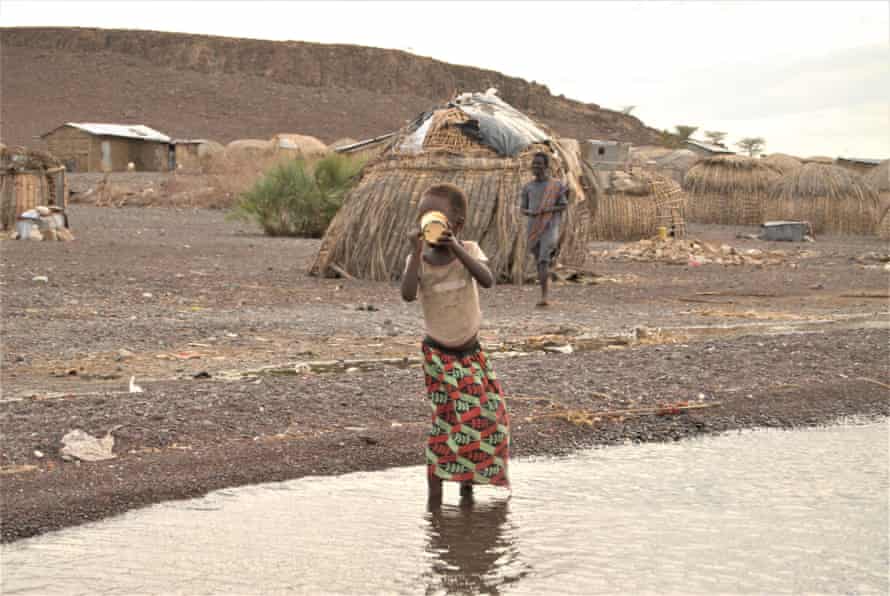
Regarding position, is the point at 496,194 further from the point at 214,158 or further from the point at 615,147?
the point at 214,158

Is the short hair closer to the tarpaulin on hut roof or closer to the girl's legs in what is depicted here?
the girl's legs

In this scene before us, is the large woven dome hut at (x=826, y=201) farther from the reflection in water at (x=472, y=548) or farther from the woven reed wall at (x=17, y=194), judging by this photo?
the reflection in water at (x=472, y=548)

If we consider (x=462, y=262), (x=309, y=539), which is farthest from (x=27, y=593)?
(x=462, y=262)

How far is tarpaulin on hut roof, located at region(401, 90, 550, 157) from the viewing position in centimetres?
1447

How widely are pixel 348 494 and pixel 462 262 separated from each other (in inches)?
41.6

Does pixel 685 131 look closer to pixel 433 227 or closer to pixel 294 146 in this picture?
pixel 294 146

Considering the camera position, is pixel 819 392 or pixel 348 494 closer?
pixel 348 494

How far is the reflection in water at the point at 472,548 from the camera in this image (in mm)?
3844

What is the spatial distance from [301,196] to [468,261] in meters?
18.1

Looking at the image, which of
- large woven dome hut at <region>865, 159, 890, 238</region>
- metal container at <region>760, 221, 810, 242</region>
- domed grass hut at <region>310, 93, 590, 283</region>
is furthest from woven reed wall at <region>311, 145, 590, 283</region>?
large woven dome hut at <region>865, 159, 890, 238</region>

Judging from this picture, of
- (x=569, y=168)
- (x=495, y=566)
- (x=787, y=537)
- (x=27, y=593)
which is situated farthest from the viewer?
(x=569, y=168)

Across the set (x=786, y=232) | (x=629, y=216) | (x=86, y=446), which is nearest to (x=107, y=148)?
(x=629, y=216)

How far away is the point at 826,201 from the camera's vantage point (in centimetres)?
2991

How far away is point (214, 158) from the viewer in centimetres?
4216
